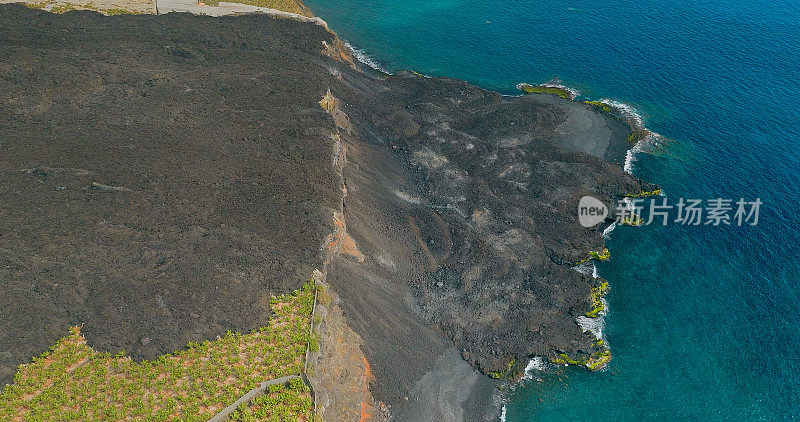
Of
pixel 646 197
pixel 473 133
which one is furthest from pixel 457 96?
pixel 646 197

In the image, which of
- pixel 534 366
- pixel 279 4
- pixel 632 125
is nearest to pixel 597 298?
pixel 534 366

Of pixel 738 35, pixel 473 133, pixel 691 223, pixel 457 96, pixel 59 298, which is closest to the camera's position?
pixel 59 298

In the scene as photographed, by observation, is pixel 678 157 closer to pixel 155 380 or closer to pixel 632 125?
pixel 632 125

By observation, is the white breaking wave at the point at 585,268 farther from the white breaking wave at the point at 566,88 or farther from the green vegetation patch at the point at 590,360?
the white breaking wave at the point at 566,88

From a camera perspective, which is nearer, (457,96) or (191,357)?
(191,357)

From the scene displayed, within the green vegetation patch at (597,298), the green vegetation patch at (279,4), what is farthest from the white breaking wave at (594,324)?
the green vegetation patch at (279,4)

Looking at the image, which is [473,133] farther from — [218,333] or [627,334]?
[218,333]
